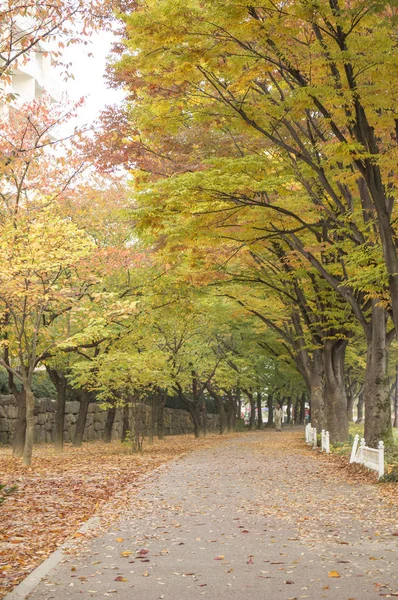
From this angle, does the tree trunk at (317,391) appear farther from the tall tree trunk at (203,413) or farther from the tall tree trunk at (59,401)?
the tall tree trunk at (203,413)

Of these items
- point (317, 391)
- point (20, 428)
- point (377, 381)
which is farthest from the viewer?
point (317, 391)

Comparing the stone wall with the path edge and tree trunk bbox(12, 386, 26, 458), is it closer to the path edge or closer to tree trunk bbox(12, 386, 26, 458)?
tree trunk bbox(12, 386, 26, 458)

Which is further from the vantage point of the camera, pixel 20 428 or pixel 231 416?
pixel 231 416

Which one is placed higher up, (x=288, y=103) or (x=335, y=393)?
(x=288, y=103)

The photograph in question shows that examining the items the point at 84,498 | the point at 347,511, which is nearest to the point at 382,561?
the point at 347,511

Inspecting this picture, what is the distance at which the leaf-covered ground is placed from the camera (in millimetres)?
7719

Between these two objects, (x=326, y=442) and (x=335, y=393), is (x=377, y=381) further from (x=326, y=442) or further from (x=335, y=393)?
(x=335, y=393)

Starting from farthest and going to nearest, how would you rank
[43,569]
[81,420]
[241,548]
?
[81,420], [241,548], [43,569]

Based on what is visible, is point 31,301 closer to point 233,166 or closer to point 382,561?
point 233,166

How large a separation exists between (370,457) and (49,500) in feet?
26.4

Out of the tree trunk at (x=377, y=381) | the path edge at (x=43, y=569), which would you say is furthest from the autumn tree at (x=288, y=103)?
the path edge at (x=43, y=569)

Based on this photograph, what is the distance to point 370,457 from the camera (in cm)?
1675

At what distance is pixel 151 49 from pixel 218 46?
127 cm

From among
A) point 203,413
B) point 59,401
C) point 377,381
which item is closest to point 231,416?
point 203,413
